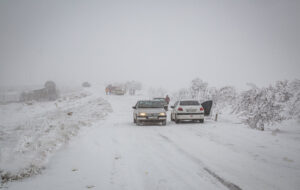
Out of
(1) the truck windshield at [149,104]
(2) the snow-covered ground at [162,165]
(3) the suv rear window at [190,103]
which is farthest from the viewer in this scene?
(1) the truck windshield at [149,104]

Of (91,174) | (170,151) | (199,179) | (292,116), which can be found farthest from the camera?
(292,116)

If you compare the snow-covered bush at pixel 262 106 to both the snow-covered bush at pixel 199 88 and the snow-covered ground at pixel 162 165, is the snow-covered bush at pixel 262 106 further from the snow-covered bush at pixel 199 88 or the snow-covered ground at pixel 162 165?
the snow-covered bush at pixel 199 88

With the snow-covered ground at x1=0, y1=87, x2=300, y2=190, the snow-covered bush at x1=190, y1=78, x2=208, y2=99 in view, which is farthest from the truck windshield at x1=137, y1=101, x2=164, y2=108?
the snow-covered bush at x1=190, y1=78, x2=208, y2=99

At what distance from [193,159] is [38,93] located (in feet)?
157

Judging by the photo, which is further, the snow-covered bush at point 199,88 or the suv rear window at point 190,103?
the snow-covered bush at point 199,88

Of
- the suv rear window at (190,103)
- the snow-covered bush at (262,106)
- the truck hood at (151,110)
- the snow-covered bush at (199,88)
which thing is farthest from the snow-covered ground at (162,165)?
the snow-covered bush at (199,88)

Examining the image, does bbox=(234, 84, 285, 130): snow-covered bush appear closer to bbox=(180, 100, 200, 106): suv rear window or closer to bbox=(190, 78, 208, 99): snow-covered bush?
bbox=(180, 100, 200, 106): suv rear window

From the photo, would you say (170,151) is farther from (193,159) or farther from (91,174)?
(91,174)

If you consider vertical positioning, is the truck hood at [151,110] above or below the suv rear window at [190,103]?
below

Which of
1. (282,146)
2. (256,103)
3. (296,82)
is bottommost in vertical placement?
(282,146)

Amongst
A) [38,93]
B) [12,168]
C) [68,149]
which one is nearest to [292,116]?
[68,149]

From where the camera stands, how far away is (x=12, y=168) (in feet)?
14.7

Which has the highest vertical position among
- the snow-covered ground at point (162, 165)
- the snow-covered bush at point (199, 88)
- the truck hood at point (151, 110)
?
the snow-covered bush at point (199, 88)

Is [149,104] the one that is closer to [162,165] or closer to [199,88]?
[162,165]
